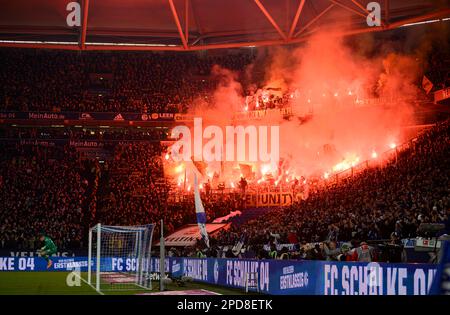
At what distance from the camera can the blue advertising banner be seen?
361 inches

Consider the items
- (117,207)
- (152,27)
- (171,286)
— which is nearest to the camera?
(171,286)

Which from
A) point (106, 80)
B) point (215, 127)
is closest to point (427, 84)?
point (215, 127)

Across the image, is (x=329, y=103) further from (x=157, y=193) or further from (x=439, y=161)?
(x=439, y=161)

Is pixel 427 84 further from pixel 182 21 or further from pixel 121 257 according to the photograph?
pixel 121 257

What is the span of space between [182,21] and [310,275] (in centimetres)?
1118

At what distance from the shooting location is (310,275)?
1234cm

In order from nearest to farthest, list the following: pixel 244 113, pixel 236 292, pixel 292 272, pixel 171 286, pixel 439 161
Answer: pixel 292 272 → pixel 236 292 → pixel 171 286 → pixel 439 161 → pixel 244 113

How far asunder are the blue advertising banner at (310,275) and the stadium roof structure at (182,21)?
23.0 feet

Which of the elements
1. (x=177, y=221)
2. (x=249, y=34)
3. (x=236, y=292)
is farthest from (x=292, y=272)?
(x=177, y=221)

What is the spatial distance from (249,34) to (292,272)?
33.0 feet

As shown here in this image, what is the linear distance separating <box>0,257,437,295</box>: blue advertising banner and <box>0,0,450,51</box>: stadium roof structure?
23.0 ft

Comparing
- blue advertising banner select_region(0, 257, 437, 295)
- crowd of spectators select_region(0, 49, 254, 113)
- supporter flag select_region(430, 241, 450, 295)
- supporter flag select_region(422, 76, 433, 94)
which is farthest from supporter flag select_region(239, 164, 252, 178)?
supporter flag select_region(430, 241, 450, 295)

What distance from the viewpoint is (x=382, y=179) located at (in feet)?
83.8

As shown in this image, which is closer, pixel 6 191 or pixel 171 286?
pixel 171 286
